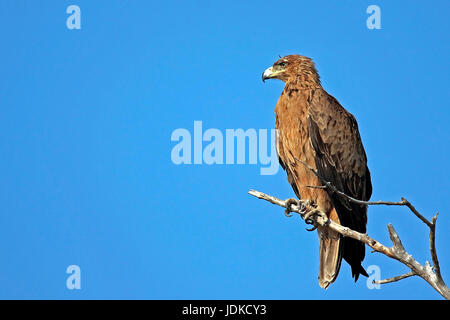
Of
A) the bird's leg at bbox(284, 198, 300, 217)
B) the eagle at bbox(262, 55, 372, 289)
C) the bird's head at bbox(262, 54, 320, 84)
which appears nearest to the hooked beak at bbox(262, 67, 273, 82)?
the bird's head at bbox(262, 54, 320, 84)

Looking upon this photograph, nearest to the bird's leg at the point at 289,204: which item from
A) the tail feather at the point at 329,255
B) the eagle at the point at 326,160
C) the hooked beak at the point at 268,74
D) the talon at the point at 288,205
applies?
the talon at the point at 288,205

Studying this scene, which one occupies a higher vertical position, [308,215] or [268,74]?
[268,74]

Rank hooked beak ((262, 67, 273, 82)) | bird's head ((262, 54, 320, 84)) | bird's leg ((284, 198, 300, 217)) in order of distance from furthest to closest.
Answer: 1. hooked beak ((262, 67, 273, 82))
2. bird's head ((262, 54, 320, 84))
3. bird's leg ((284, 198, 300, 217))

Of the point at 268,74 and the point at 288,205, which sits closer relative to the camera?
the point at 288,205

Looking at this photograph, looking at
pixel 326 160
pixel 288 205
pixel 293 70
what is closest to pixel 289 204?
pixel 288 205

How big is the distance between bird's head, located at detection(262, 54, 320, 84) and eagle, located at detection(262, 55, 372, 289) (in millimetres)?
327

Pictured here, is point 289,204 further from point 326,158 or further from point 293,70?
point 293,70

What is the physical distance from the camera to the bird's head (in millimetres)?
7944

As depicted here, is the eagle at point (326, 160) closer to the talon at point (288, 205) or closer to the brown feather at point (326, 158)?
the brown feather at point (326, 158)

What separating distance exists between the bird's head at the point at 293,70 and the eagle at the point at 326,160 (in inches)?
12.9

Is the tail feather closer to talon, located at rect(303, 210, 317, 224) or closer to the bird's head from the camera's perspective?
talon, located at rect(303, 210, 317, 224)

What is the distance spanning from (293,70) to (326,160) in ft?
4.93

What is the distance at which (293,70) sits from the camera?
26.6 feet

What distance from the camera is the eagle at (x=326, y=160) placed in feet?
23.4
